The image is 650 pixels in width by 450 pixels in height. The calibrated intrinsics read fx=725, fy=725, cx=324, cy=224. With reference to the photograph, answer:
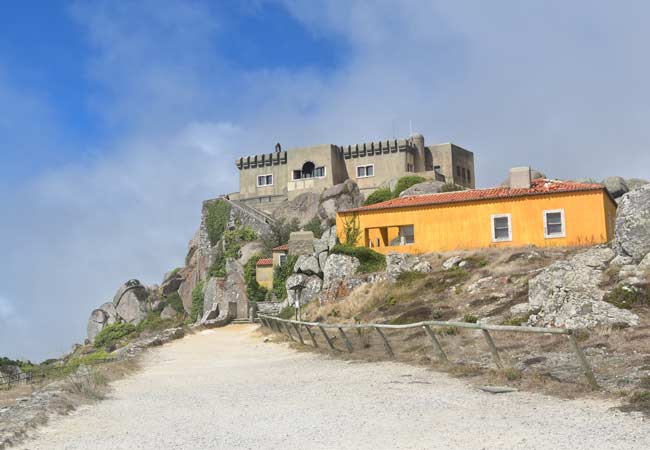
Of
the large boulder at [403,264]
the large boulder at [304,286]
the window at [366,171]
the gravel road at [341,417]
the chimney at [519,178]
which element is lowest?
the gravel road at [341,417]

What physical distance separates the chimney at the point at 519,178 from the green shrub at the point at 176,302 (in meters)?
38.0

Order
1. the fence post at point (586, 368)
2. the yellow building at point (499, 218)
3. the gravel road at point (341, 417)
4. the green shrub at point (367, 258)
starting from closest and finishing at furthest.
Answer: the gravel road at point (341, 417) < the fence post at point (586, 368) < the yellow building at point (499, 218) < the green shrub at point (367, 258)

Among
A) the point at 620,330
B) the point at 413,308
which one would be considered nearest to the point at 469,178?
the point at 413,308

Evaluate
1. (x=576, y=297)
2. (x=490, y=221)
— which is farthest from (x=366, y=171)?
(x=576, y=297)

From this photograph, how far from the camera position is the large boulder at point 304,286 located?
3959cm

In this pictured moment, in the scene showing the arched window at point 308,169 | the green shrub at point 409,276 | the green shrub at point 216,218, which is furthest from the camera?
the arched window at point 308,169

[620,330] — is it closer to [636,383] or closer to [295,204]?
[636,383]

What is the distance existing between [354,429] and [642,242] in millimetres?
13309

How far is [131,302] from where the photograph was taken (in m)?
69.0

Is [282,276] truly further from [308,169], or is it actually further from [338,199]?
[308,169]

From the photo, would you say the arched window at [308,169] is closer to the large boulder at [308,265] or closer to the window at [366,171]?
the window at [366,171]

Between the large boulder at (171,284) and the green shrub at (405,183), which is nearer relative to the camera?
the green shrub at (405,183)

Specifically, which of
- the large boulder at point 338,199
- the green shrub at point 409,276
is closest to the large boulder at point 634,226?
the green shrub at point 409,276

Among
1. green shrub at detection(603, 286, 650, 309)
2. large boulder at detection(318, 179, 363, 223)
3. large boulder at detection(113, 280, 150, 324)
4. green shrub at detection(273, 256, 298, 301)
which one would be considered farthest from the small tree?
large boulder at detection(113, 280, 150, 324)
